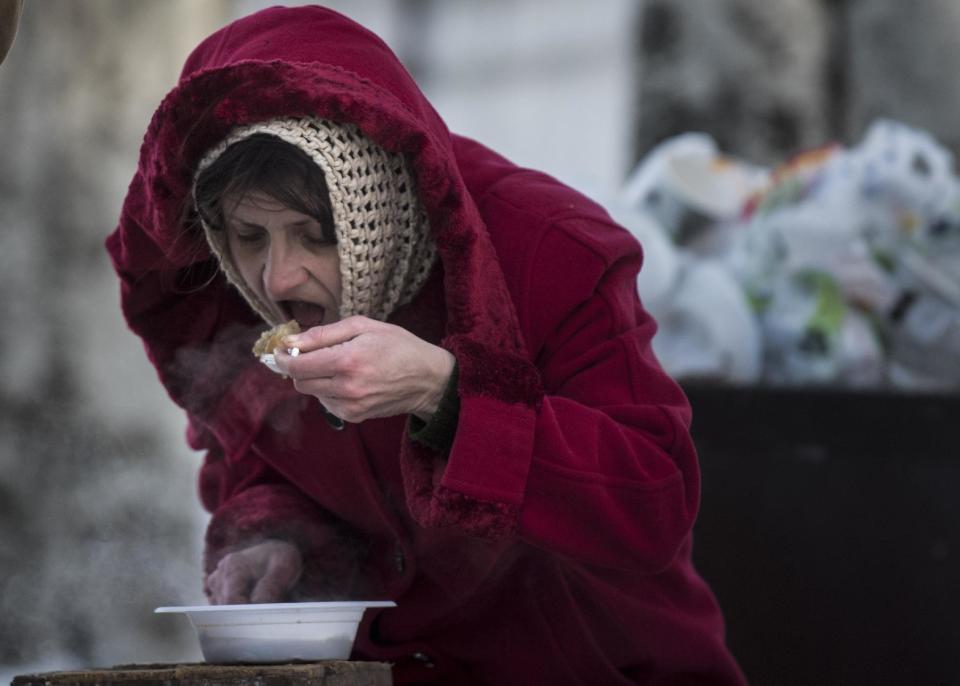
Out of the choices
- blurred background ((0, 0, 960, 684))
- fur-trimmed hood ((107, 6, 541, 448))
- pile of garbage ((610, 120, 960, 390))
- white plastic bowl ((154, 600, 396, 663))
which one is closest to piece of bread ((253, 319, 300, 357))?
fur-trimmed hood ((107, 6, 541, 448))

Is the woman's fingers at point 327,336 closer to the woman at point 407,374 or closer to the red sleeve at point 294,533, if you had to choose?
the woman at point 407,374

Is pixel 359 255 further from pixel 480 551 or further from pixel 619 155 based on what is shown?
pixel 619 155

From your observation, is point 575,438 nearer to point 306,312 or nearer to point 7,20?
point 306,312

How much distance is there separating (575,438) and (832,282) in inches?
66.9

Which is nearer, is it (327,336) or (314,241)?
(327,336)

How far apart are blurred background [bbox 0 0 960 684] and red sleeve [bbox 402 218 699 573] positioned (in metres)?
0.86

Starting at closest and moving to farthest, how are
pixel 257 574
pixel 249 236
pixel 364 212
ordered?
1. pixel 364 212
2. pixel 249 236
3. pixel 257 574

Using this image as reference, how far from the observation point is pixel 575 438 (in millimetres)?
1721

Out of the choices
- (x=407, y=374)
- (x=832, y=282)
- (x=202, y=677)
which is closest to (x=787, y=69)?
(x=832, y=282)

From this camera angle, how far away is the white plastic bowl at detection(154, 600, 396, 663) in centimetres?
164

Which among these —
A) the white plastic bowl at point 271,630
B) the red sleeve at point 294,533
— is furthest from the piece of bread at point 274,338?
the red sleeve at point 294,533

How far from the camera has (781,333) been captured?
322cm

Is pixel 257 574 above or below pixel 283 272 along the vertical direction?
below

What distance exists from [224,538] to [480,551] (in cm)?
45
